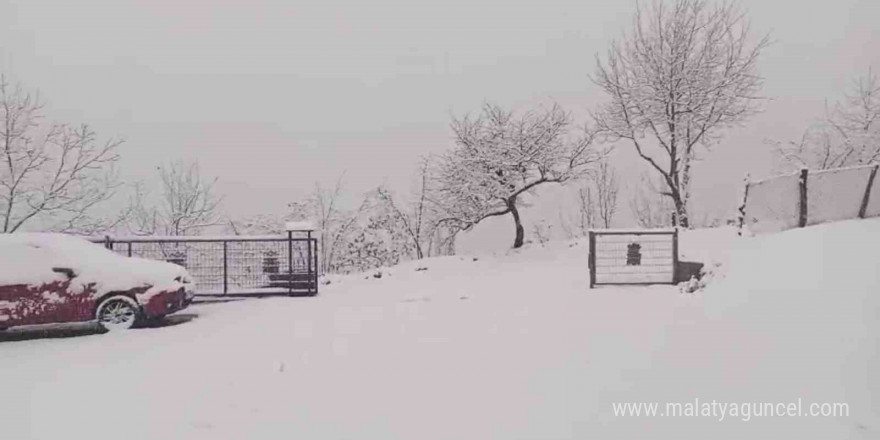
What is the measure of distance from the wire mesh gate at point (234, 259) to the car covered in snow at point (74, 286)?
7.47ft

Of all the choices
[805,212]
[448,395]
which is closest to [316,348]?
[448,395]

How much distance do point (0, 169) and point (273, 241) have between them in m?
14.2

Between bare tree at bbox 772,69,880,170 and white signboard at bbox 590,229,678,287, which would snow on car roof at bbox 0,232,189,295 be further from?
bare tree at bbox 772,69,880,170

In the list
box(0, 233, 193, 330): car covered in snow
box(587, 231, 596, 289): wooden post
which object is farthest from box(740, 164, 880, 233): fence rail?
box(0, 233, 193, 330): car covered in snow

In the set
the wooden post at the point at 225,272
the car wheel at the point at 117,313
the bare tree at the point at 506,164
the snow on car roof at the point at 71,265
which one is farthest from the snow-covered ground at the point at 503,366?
the bare tree at the point at 506,164

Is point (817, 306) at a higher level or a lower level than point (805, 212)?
lower

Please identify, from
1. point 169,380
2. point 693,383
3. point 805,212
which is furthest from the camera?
point 805,212

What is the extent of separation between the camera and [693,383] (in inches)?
173

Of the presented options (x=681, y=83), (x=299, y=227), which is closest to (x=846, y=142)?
(x=681, y=83)

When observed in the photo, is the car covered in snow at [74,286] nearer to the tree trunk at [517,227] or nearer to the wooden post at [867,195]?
the wooden post at [867,195]

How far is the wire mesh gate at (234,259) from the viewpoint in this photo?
1119 cm

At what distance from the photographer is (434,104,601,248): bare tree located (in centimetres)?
1978

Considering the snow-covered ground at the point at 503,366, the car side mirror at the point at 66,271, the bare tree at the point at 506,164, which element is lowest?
the snow-covered ground at the point at 503,366

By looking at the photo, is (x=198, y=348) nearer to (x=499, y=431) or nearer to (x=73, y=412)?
(x=73, y=412)
